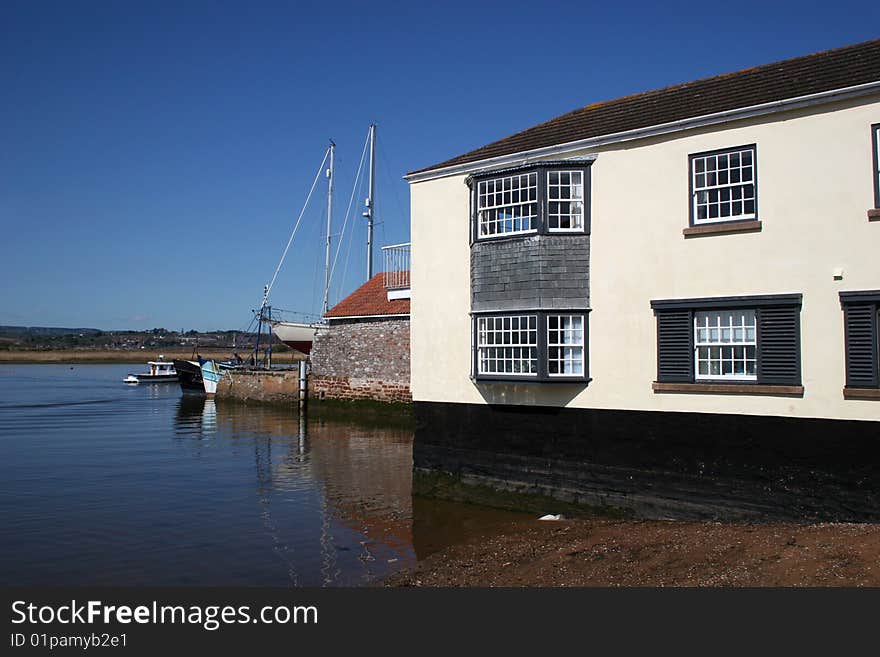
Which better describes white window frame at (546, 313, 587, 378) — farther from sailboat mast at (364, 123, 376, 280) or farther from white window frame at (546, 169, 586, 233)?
sailboat mast at (364, 123, 376, 280)

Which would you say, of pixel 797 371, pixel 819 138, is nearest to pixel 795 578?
pixel 797 371

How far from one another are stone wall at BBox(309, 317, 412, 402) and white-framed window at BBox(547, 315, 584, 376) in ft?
59.4

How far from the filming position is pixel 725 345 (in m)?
12.6

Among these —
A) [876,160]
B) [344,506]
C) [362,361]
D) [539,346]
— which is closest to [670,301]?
[539,346]

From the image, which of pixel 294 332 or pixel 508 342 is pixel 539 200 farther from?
pixel 294 332

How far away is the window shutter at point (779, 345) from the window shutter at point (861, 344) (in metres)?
0.70

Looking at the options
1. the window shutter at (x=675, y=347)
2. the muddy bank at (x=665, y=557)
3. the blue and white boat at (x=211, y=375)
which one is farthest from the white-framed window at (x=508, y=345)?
the blue and white boat at (x=211, y=375)

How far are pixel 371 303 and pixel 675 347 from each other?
75.6 feet

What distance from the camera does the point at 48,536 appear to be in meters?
13.9

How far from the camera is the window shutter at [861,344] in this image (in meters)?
11.2

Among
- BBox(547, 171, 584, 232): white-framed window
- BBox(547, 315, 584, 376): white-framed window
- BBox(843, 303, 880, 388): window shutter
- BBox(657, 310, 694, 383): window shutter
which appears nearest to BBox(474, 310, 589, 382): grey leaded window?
BBox(547, 315, 584, 376): white-framed window

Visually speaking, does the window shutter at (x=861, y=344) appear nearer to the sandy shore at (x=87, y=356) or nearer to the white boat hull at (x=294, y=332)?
the white boat hull at (x=294, y=332)

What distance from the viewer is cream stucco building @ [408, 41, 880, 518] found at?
1154cm

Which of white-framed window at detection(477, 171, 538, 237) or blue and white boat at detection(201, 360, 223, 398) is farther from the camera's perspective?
blue and white boat at detection(201, 360, 223, 398)
